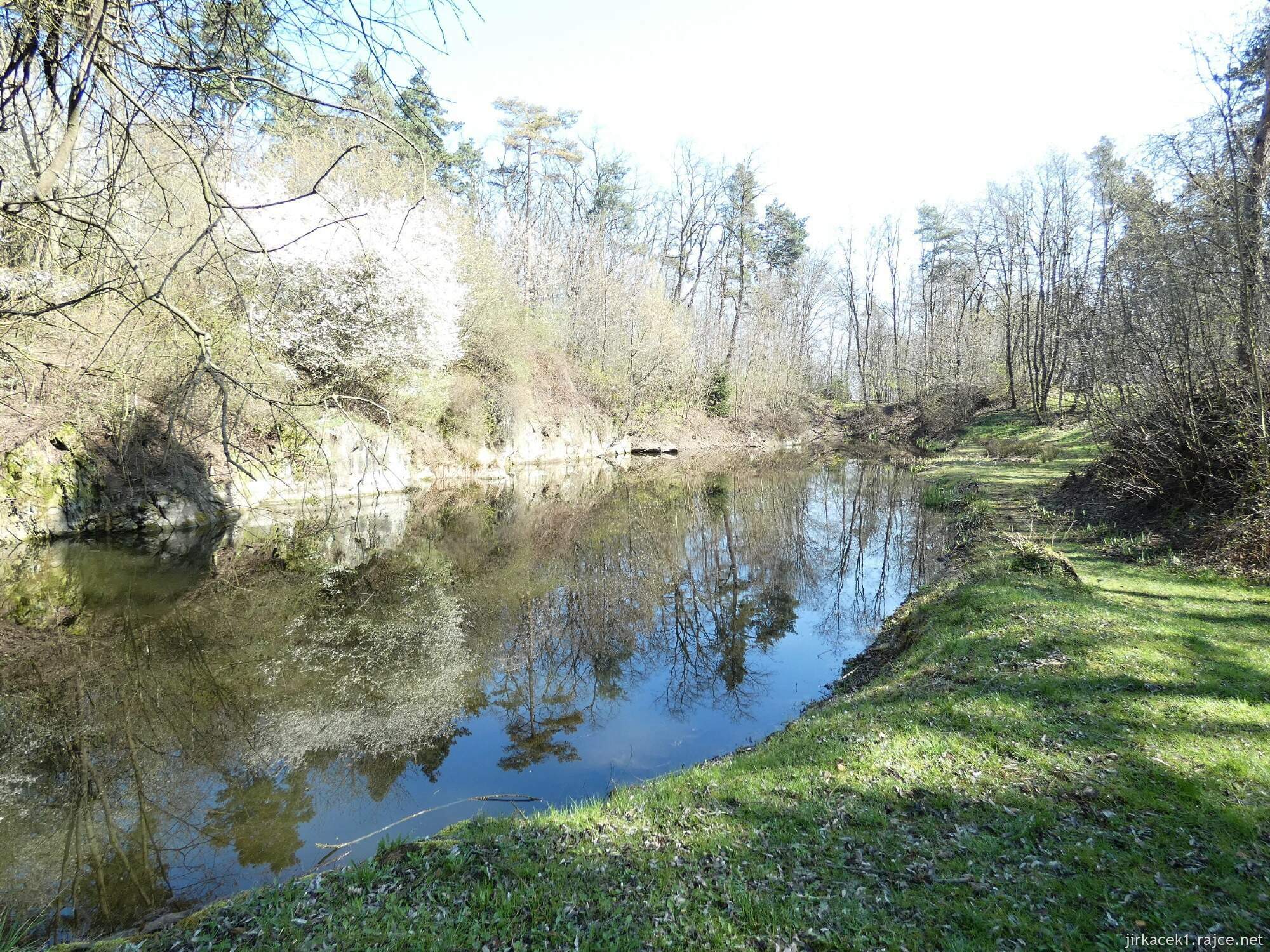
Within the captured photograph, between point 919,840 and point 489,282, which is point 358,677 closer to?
point 919,840

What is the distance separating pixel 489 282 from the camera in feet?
89.1

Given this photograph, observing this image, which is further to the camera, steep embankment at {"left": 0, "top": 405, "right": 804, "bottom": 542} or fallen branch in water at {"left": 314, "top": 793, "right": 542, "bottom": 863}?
steep embankment at {"left": 0, "top": 405, "right": 804, "bottom": 542}

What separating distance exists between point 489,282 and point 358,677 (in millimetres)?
22236

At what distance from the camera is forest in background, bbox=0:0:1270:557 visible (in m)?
2.96

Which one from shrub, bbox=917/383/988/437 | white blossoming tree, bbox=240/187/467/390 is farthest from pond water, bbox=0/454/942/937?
shrub, bbox=917/383/988/437

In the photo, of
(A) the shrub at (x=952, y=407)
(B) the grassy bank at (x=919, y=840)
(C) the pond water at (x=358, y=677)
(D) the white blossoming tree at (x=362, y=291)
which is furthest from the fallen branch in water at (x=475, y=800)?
(A) the shrub at (x=952, y=407)

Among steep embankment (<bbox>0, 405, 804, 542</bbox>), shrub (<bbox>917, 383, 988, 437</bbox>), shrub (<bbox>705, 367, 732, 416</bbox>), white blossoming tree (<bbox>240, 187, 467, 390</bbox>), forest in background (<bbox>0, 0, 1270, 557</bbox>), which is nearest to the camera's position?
forest in background (<bbox>0, 0, 1270, 557</bbox>)

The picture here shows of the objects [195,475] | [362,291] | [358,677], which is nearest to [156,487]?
[195,475]

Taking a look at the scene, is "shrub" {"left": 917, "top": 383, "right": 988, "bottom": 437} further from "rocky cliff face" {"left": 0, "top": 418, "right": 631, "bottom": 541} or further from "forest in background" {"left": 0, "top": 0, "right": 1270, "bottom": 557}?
"rocky cliff face" {"left": 0, "top": 418, "right": 631, "bottom": 541}

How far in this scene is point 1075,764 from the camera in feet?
14.8

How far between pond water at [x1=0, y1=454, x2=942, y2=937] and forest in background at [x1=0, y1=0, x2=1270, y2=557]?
10.2 feet

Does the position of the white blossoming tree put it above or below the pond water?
above

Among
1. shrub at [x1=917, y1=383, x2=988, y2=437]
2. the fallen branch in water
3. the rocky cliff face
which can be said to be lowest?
the fallen branch in water

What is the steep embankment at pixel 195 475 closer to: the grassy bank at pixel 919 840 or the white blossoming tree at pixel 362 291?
the white blossoming tree at pixel 362 291
